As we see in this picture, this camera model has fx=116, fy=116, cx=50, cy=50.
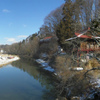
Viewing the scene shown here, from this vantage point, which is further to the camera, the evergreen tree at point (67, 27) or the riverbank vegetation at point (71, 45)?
the evergreen tree at point (67, 27)

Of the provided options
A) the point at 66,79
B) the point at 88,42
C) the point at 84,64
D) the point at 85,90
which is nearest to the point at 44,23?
the point at 88,42

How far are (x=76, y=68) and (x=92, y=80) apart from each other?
398cm

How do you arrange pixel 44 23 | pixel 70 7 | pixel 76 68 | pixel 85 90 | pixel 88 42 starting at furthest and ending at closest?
pixel 44 23 < pixel 70 7 < pixel 88 42 < pixel 76 68 < pixel 85 90

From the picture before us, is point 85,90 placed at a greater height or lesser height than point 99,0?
lesser

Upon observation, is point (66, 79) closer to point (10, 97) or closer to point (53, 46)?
point (10, 97)

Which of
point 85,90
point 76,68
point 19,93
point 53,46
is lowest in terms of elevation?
point 19,93

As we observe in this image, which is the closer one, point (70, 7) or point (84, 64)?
point (84, 64)

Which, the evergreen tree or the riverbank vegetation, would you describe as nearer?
the riverbank vegetation

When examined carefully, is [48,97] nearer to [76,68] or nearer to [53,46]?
[76,68]

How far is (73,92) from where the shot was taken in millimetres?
9133

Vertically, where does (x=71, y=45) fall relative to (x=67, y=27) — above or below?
below

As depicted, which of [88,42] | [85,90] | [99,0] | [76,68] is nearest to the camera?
[85,90]

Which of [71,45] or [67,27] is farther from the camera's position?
[67,27]

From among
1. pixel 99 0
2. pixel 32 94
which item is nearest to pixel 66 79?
pixel 32 94
